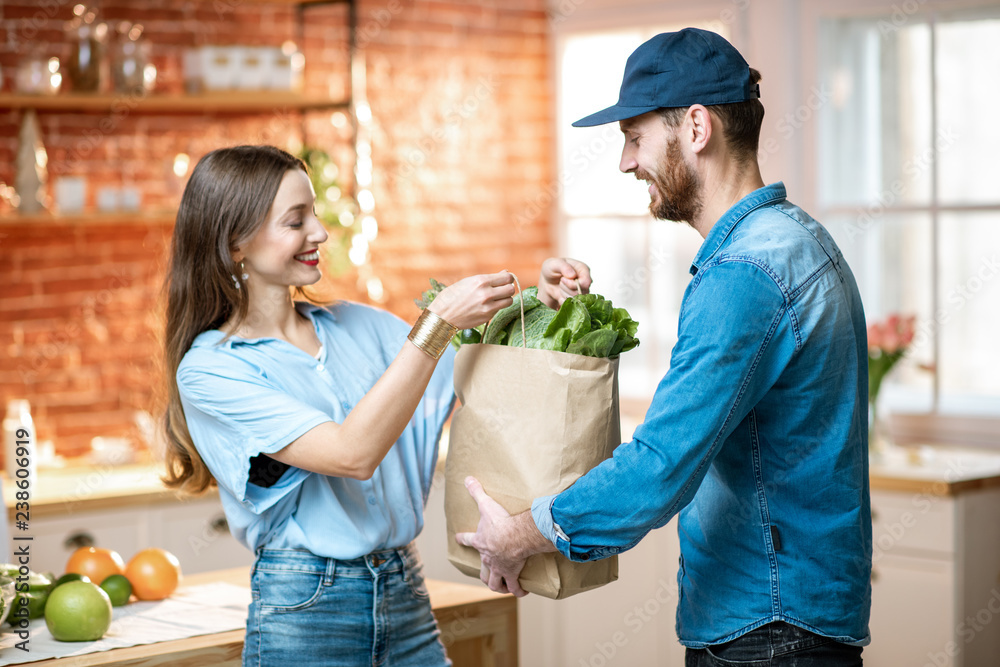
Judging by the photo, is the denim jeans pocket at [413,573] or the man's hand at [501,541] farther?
the denim jeans pocket at [413,573]

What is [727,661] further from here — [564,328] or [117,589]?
[117,589]

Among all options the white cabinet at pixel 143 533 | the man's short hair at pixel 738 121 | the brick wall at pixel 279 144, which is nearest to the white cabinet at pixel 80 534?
the white cabinet at pixel 143 533

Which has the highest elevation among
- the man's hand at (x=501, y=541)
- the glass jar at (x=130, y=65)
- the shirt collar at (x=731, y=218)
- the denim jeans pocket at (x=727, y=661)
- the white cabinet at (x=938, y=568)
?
the glass jar at (x=130, y=65)

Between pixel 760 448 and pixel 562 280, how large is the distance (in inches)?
20.4

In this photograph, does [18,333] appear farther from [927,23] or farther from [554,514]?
[927,23]

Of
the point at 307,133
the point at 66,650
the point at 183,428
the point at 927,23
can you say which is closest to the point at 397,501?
the point at 183,428

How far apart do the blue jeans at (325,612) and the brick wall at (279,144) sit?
212 centimetres

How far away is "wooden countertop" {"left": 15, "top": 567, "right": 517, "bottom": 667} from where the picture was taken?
1.79 metres

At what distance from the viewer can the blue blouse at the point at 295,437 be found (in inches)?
66.9

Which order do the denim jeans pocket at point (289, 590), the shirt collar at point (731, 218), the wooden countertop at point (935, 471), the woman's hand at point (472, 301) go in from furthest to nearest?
the wooden countertop at point (935, 471)
the denim jeans pocket at point (289, 590)
the woman's hand at point (472, 301)
the shirt collar at point (731, 218)

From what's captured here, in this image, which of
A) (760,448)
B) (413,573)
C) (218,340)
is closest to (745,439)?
(760,448)

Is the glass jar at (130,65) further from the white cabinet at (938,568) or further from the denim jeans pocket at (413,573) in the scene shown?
the white cabinet at (938,568)

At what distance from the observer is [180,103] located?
368cm

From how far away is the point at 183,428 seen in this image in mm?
1853
